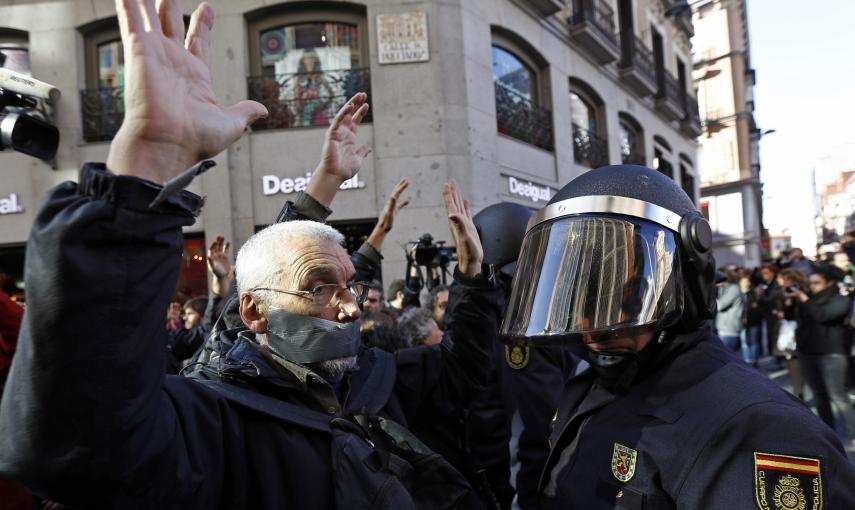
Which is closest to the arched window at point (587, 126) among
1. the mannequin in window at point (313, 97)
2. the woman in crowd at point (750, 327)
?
the woman in crowd at point (750, 327)


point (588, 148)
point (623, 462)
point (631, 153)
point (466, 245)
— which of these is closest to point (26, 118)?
point (466, 245)

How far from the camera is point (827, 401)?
19.0 feet

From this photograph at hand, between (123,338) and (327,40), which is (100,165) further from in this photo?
(327,40)

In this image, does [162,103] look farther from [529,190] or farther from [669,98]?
[669,98]

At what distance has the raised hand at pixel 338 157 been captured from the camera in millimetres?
2602

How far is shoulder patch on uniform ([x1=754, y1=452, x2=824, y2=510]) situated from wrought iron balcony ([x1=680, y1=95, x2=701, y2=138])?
23893 millimetres

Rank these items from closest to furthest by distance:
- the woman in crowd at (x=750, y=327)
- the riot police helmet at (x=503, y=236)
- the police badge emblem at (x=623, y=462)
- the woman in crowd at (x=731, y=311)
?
the police badge emblem at (x=623, y=462)
the riot police helmet at (x=503, y=236)
the woman in crowd at (x=731, y=311)
the woman in crowd at (x=750, y=327)

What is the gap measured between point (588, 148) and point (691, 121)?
1080cm

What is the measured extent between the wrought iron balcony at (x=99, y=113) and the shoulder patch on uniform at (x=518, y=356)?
1013cm

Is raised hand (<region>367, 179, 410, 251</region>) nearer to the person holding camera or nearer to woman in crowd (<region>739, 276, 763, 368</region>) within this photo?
the person holding camera

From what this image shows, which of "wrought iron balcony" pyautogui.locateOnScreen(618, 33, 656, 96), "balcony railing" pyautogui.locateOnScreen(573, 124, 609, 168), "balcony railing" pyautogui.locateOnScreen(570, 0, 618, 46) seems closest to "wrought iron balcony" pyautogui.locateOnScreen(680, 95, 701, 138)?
"wrought iron balcony" pyautogui.locateOnScreen(618, 33, 656, 96)

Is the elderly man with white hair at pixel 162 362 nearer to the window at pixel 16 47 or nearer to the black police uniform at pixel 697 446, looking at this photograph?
the black police uniform at pixel 697 446

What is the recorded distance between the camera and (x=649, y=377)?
5.07ft

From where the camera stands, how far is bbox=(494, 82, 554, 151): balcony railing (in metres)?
12.0
